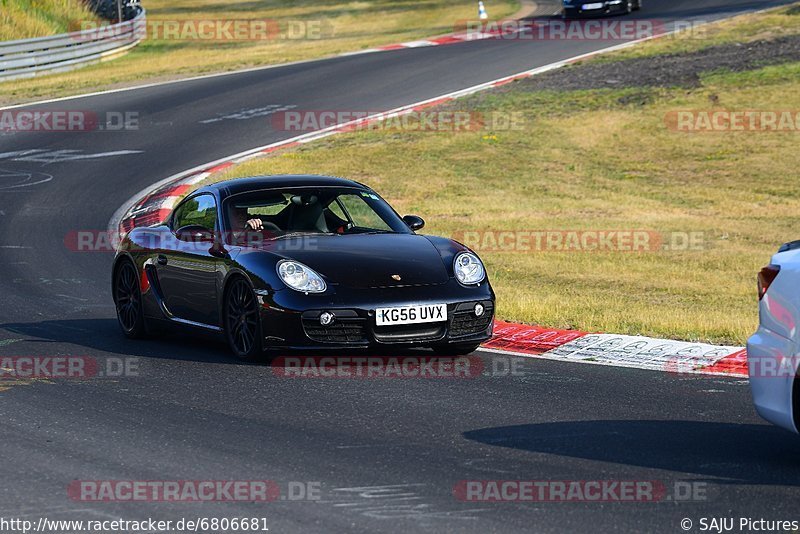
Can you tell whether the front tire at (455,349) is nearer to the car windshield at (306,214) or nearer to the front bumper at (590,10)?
the car windshield at (306,214)

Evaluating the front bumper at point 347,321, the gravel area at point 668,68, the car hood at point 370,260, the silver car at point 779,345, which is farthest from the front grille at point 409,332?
the gravel area at point 668,68

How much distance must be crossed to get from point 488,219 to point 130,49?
79.1 ft

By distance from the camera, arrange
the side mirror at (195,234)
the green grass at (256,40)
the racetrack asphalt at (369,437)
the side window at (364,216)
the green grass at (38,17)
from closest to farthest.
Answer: the racetrack asphalt at (369,437), the side mirror at (195,234), the side window at (364,216), the green grass at (256,40), the green grass at (38,17)

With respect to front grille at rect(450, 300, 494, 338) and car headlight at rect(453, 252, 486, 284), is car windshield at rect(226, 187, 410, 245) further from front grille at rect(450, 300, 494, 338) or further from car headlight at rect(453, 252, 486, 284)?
front grille at rect(450, 300, 494, 338)

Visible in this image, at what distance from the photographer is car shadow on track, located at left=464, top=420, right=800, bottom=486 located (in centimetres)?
662

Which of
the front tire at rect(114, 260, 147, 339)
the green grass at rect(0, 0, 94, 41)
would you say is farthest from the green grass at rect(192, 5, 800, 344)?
the green grass at rect(0, 0, 94, 41)

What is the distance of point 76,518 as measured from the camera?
19.6 feet

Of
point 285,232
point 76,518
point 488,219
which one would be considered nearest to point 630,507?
point 76,518

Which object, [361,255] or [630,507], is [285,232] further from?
[630,507]

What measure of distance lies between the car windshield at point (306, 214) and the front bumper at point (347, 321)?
109 centimetres

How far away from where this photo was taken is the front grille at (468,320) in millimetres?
9688

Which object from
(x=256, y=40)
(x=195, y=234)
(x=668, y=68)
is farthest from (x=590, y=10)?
(x=195, y=234)

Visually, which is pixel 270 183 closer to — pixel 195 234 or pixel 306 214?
pixel 306 214

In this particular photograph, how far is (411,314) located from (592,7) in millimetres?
31818
